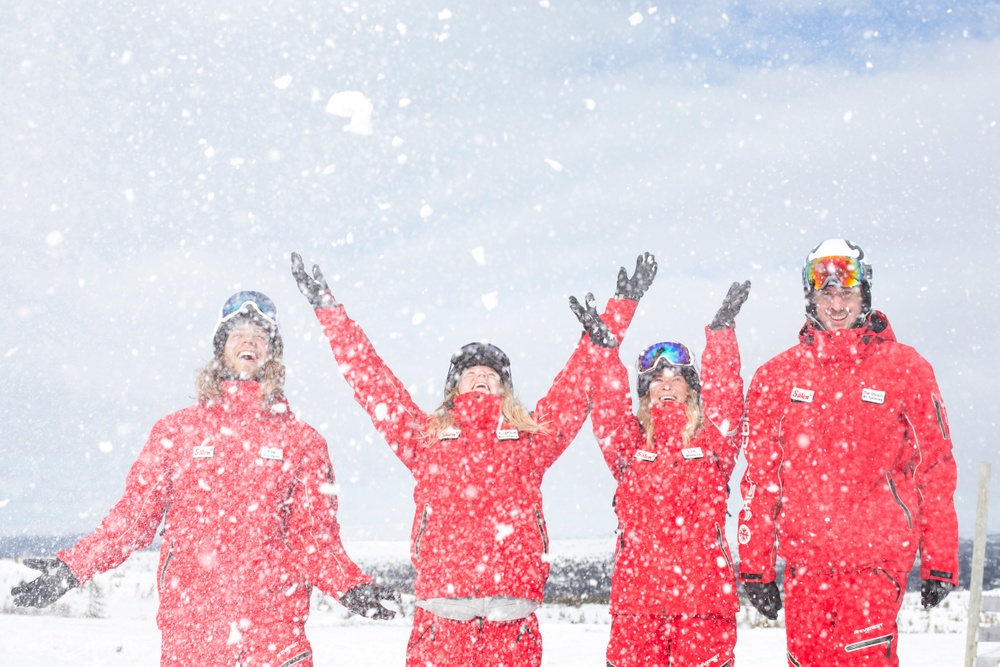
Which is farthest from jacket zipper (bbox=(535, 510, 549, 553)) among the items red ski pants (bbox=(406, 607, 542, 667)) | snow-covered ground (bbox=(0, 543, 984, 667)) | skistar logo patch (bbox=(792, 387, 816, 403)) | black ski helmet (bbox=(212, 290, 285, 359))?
snow-covered ground (bbox=(0, 543, 984, 667))

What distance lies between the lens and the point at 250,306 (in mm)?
5383

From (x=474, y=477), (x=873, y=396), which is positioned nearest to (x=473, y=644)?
(x=474, y=477)

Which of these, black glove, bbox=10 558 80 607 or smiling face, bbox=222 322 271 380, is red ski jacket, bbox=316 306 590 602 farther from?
black glove, bbox=10 558 80 607

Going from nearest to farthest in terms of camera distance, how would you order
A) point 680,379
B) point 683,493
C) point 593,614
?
point 683,493
point 680,379
point 593,614

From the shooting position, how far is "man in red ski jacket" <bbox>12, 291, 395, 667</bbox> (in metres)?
4.65

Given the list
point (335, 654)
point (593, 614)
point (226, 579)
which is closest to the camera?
point (226, 579)

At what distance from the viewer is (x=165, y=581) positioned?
15.6ft

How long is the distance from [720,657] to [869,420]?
61.4 inches

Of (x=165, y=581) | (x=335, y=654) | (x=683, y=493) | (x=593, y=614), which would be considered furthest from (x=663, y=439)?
(x=593, y=614)

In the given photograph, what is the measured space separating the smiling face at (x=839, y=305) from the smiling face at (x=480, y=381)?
6.35 ft

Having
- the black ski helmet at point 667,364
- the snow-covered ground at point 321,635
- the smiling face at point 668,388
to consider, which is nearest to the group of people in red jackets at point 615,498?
the smiling face at point 668,388

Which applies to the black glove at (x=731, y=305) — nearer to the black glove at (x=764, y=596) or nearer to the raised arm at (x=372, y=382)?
the black glove at (x=764, y=596)

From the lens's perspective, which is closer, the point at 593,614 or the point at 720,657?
the point at 720,657

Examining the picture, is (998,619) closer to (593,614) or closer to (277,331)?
(593,614)
